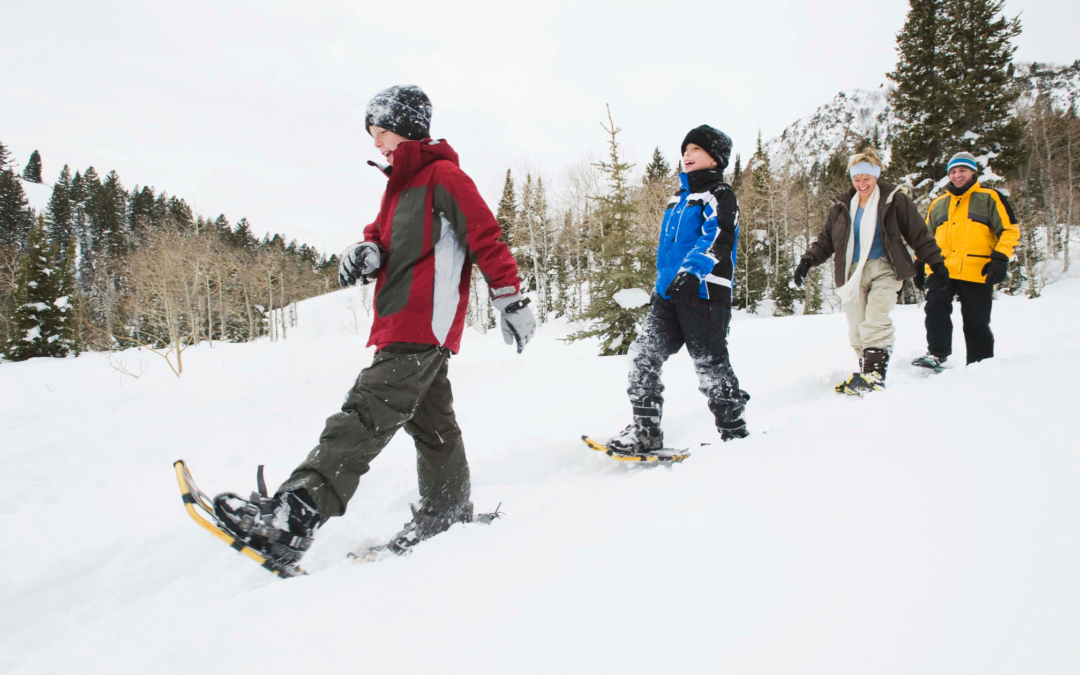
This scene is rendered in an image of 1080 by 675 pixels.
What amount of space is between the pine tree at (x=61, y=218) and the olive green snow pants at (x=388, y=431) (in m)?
71.8

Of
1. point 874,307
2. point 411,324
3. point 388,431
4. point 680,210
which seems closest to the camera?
point 388,431

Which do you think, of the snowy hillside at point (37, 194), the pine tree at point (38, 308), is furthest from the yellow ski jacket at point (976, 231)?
the snowy hillside at point (37, 194)

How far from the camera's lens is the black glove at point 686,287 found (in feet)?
9.01

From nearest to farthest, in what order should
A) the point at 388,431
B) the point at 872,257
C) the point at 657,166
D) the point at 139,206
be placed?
the point at 388,431
the point at 872,257
the point at 657,166
the point at 139,206

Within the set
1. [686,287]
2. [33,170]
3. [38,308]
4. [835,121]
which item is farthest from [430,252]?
[835,121]

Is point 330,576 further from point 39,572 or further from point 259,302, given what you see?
point 259,302

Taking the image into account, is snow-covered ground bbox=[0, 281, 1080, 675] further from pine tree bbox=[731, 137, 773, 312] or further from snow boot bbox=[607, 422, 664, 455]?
pine tree bbox=[731, 137, 773, 312]

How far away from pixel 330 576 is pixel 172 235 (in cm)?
3876

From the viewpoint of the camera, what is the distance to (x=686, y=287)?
2.77 m

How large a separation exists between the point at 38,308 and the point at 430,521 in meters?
38.0

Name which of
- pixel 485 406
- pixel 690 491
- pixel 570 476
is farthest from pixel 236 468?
pixel 690 491

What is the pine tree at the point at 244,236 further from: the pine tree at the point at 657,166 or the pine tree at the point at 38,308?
the pine tree at the point at 657,166

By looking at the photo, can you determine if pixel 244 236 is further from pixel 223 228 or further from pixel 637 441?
pixel 637 441

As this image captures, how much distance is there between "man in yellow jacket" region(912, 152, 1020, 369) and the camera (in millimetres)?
4188
